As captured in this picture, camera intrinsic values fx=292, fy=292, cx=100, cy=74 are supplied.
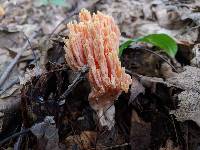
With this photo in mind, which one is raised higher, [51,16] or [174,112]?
[51,16]

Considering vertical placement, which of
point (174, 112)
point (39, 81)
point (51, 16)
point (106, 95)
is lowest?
point (174, 112)

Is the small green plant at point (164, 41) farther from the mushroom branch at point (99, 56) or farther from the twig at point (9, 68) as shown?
the twig at point (9, 68)

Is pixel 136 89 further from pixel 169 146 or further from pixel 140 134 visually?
pixel 169 146

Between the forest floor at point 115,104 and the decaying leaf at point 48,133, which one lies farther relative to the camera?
the forest floor at point 115,104

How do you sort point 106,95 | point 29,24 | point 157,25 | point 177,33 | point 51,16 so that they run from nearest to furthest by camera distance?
point 106,95 < point 177,33 < point 157,25 < point 29,24 < point 51,16

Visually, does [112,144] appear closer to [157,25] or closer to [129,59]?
[129,59]

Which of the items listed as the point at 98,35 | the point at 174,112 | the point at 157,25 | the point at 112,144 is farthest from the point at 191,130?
the point at 157,25

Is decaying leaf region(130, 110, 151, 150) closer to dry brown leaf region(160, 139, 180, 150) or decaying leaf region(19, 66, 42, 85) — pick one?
dry brown leaf region(160, 139, 180, 150)

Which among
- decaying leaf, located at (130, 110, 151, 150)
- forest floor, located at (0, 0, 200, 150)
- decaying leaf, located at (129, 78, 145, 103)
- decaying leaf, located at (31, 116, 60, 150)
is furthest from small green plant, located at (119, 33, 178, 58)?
decaying leaf, located at (31, 116, 60, 150)

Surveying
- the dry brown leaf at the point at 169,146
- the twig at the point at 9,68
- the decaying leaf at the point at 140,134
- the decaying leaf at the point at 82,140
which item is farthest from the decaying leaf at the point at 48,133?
the twig at the point at 9,68
